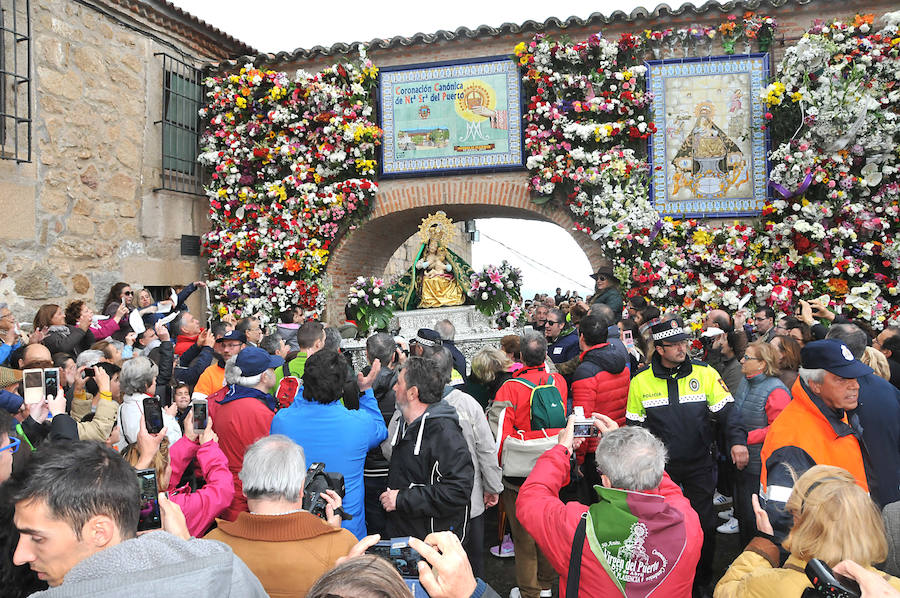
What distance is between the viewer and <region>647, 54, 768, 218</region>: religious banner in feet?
32.0

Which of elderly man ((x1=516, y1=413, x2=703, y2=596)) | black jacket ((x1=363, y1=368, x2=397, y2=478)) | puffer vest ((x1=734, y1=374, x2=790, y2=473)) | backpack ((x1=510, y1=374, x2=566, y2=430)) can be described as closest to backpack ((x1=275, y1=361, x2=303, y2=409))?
black jacket ((x1=363, y1=368, x2=397, y2=478))

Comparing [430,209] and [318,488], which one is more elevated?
[430,209]

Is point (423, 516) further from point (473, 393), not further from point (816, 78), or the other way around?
point (816, 78)

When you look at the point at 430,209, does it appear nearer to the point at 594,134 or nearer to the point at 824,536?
the point at 594,134

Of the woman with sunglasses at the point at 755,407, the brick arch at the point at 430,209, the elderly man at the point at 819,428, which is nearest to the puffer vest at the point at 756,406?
the woman with sunglasses at the point at 755,407

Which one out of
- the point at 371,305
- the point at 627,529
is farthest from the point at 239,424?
the point at 371,305

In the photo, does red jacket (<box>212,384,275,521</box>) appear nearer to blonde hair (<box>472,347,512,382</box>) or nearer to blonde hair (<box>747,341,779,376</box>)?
blonde hair (<box>472,347,512,382</box>)

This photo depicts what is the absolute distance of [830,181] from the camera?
9031 mm

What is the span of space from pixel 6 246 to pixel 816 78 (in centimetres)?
1051

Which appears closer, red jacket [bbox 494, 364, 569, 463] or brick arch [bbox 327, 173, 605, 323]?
red jacket [bbox 494, 364, 569, 463]

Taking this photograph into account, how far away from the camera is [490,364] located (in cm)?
493

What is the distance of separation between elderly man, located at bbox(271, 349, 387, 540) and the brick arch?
24.2 feet

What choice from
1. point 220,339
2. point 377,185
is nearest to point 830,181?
point 377,185

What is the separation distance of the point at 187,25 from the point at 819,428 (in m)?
10.9
